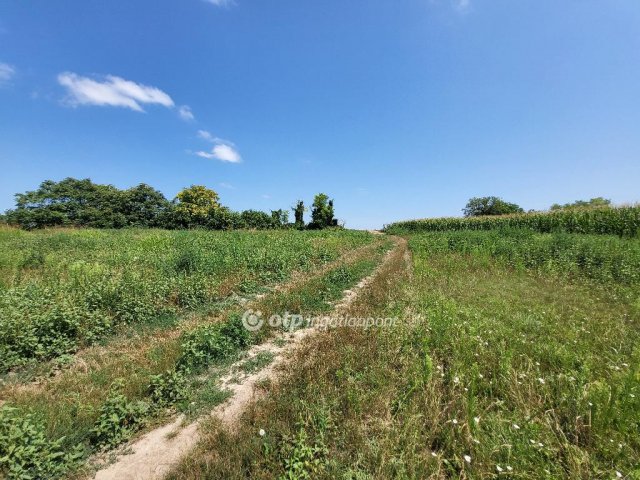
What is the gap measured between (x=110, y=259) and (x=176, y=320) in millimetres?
5388

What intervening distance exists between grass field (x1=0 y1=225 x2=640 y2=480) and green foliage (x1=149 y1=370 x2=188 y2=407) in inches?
1.0

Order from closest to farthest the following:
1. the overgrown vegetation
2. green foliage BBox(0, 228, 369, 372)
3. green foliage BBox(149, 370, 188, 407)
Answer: the overgrown vegetation → green foliage BBox(149, 370, 188, 407) → green foliage BBox(0, 228, 369, 372)

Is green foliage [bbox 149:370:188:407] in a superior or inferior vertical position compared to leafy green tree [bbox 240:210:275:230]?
inferior

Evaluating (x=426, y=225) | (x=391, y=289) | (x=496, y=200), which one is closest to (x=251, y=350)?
(x=391, y=289)

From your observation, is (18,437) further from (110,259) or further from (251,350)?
(110,259)

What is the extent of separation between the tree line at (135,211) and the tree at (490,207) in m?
60.6

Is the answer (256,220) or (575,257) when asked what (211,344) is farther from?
(256,220)

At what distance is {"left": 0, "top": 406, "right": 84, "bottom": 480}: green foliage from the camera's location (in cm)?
251

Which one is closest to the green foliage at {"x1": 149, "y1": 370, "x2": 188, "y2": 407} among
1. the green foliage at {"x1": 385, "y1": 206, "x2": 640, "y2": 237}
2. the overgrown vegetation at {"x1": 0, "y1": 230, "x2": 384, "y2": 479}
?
the overgrown vegetation at {"x1": 0, "y1": 230, "x2": 384, "y2": 479}

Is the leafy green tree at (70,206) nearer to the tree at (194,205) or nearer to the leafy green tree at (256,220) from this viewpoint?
the tree at (194,205)

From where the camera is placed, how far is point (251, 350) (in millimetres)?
5242

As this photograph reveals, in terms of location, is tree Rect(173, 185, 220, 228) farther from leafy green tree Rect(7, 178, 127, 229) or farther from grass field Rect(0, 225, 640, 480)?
grass field Rect(0, 225, 640, 480)

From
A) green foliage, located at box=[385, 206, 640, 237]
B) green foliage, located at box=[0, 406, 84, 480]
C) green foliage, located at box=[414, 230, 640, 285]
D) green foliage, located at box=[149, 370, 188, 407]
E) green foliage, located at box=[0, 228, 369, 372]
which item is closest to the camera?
green foliage, located at box=[0, 406, 84, 480]

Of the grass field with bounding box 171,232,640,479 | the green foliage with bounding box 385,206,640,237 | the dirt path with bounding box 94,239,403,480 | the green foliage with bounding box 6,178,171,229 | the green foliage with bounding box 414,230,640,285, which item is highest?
the green foliage with bounding box 6,178,171,229
